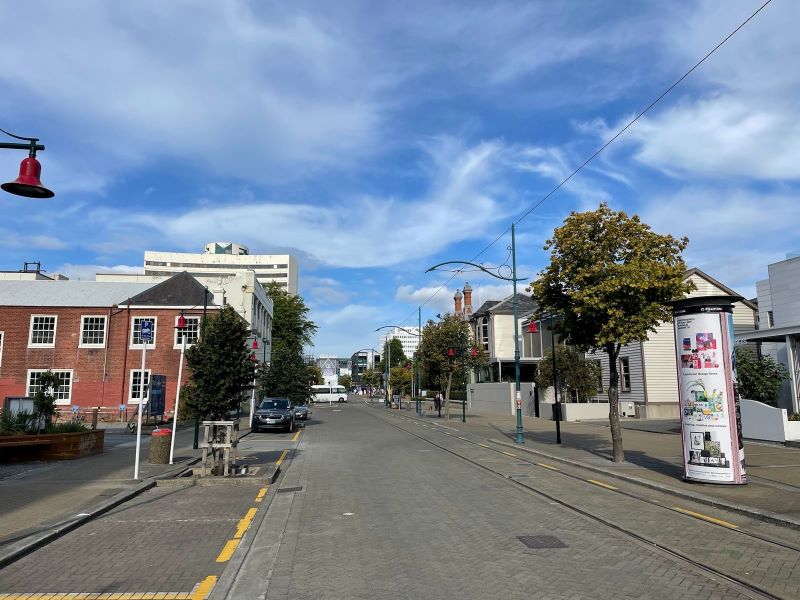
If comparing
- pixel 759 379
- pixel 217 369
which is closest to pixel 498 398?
pixel 759 379

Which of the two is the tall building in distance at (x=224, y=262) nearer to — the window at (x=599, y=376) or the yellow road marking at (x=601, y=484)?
the window at (x=599, y=376)

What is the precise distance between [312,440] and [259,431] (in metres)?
6.75

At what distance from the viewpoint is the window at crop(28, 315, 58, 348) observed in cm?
3984

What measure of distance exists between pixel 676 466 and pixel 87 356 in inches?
1453

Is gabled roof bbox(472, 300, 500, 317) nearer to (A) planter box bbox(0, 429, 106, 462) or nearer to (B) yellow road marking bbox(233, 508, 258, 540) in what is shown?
(A) planter box bbox(0, 429, 106, 462)

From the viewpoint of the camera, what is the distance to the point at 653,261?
14.6 meters

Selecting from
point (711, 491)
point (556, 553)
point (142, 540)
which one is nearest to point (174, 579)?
point (142, 540)

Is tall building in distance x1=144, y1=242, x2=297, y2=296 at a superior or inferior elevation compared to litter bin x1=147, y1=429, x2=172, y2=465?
superior

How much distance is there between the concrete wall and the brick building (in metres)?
21.6

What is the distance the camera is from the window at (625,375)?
39.3 meters

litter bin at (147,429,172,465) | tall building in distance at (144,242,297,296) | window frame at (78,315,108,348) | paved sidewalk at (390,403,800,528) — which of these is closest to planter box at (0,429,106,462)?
litter bin at (147,429,172,465)

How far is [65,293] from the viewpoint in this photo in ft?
135

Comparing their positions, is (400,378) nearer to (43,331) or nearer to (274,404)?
(43,331)

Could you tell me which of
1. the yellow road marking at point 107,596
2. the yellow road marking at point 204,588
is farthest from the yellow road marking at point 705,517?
the yellow road marking at point 107,596
